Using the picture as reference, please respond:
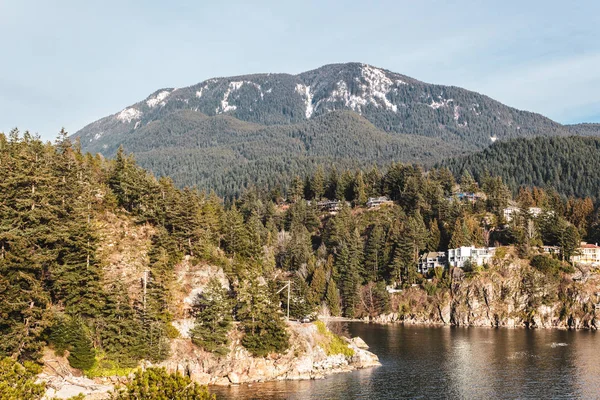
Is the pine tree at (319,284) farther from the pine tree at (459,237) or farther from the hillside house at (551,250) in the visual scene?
the hillside house at (551,250)

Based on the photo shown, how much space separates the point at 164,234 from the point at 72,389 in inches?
1244

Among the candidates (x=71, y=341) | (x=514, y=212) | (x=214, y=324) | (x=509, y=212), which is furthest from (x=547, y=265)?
(x=71, y=341)

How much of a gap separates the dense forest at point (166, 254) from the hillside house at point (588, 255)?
344cm

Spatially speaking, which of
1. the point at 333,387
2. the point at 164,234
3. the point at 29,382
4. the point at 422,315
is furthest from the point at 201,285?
the point at 422,315

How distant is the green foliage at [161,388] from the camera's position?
2970 centimetres

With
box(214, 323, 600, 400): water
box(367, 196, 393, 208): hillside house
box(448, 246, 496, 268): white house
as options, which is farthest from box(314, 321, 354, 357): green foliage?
box(367, 196, 393, 208): hillside house

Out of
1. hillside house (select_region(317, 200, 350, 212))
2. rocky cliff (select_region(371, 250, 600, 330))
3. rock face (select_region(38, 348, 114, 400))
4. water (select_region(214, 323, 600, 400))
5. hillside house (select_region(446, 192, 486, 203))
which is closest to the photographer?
rock face (select_region(38, 348, 114, 400))

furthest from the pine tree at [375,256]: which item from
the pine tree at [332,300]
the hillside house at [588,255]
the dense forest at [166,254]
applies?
the hillside house at [588,255]

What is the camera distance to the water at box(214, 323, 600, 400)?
68875mm

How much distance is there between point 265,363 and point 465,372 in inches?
1197

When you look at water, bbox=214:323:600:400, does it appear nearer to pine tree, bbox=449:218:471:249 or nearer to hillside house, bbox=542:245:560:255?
hillside house, bbox=542:245:560:255

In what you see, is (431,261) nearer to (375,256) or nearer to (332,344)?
(375,256)

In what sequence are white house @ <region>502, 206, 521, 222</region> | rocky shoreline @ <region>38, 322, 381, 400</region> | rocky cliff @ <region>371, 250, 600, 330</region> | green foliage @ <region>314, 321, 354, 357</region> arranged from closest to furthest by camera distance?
rocky shoreline @ <region>38, 322, 381, 400</region>, green foliage @ <region>314, 321, 354, 357</region>, rocky cliff @ <region>371, 250, 600, 330</region>, white house @ <region>502, 206, 521, 222</region>

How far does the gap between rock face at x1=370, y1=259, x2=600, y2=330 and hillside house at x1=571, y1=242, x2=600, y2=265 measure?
8.14 metres
